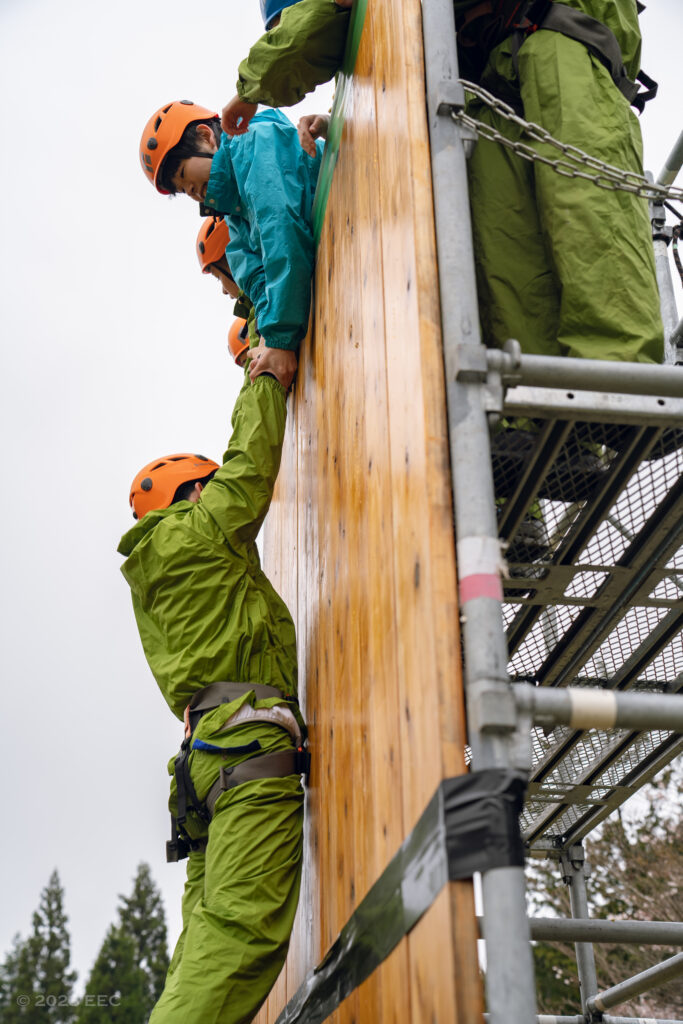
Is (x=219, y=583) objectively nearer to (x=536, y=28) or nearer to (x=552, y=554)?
(x=552, y=554)

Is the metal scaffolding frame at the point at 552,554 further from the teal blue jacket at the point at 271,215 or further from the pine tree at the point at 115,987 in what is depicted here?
the pine tree at the point at 115,987

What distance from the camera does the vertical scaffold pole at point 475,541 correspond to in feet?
6.42

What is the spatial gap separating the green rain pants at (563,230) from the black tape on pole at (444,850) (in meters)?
1.31

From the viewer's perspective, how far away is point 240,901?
12.5 feet

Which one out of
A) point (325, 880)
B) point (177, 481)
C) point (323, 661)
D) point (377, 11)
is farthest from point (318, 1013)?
point (377, 11)

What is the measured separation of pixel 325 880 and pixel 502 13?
9.26 ft

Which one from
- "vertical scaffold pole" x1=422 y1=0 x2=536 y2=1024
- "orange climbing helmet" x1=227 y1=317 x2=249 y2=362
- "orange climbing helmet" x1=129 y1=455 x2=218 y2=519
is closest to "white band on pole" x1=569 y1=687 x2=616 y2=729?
"vertical scaffold pole" x1=422 y1=0 x2=536 y2=1024

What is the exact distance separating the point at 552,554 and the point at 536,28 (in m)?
1.57

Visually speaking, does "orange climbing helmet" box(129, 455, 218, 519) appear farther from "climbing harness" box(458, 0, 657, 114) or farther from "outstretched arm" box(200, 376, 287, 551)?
"climbing harness" box(458, 0, 657, 114)

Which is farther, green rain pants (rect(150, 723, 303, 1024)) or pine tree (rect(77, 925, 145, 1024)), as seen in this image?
pine tree (rect(77, 925, 145, 1024))

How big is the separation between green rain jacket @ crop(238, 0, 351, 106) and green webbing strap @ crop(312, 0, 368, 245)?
60 mm

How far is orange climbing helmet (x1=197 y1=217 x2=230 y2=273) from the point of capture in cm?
616

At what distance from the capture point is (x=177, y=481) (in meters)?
5.25

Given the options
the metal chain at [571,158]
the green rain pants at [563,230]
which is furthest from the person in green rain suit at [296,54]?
the metal chain at [571,158]
